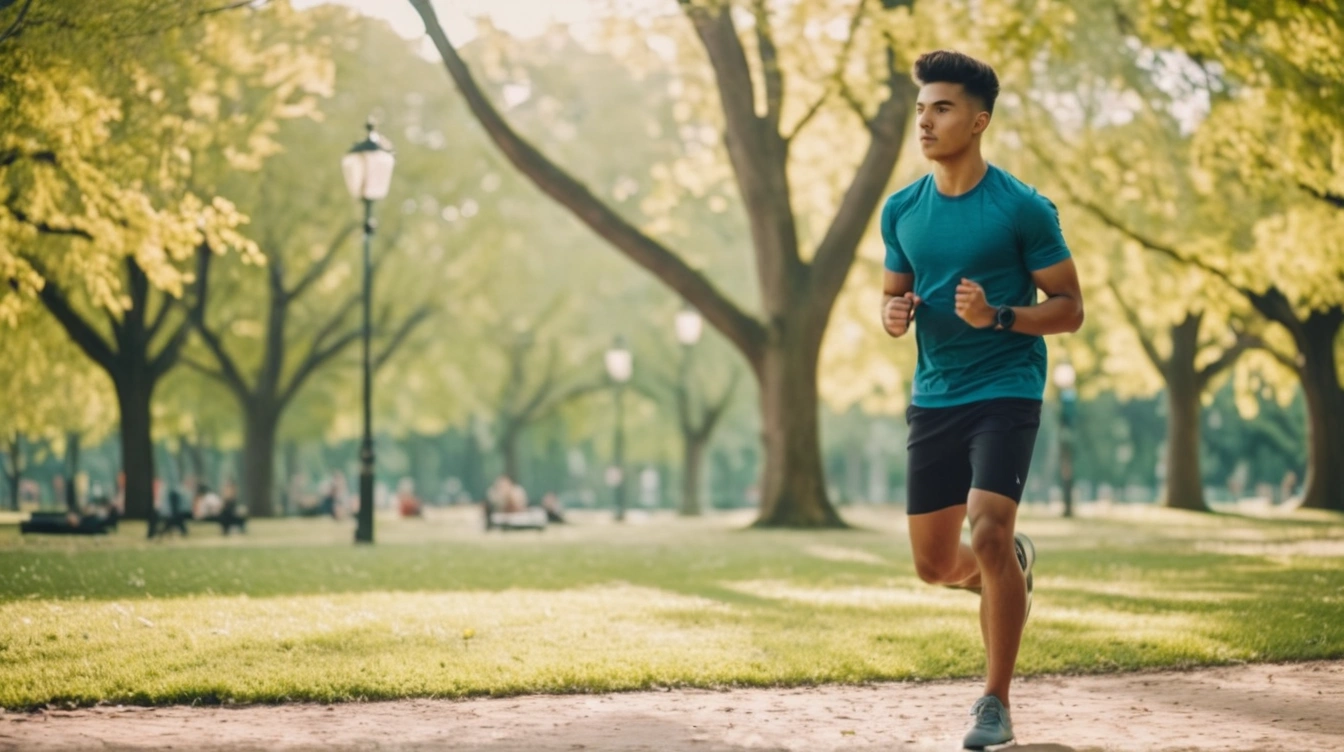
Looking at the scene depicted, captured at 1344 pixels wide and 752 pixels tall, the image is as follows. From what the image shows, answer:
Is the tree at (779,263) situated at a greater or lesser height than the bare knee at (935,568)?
greater

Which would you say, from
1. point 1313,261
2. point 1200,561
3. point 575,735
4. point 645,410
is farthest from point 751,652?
point 645,410

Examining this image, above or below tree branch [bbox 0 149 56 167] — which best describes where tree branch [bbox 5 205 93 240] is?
below

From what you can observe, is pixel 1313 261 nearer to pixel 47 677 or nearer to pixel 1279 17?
pixel 1279 17

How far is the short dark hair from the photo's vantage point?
18.4 feet

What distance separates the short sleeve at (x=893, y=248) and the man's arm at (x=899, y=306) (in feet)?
0.07

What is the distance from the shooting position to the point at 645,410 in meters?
46.8

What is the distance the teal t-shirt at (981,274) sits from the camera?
553 cm

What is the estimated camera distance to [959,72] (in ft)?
18.4

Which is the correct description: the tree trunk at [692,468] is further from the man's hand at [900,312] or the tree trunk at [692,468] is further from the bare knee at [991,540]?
the bare knee at [991,540]

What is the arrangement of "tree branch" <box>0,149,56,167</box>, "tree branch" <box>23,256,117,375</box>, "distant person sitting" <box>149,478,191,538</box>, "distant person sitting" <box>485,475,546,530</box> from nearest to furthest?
"tree branch" <box>0,149,56,167</box> < "distant person sitting" <box>149,478,191,538</box> < "tree branch" <box>23,256,117,375</box> < "distant person sitting" <box>485,475,546,530</box>

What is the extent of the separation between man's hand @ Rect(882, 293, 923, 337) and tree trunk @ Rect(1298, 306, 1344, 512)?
26140mm

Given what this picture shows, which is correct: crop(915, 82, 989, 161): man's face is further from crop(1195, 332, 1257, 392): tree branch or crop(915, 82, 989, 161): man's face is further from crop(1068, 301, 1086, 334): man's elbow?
crop(1195, 332, 1257, 392): tree branch

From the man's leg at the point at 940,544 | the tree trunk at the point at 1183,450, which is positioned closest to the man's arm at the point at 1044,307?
the man's leg at the point at 940,544

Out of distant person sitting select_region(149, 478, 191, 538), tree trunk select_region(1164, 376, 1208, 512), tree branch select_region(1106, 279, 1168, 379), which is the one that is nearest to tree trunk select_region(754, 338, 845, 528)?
distant person sitting select_region(149, 478, 191, 538)
